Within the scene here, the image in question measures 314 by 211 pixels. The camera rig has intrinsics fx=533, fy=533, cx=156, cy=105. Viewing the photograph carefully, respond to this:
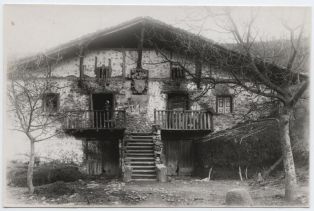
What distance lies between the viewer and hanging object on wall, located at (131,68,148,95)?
2303 centimetres

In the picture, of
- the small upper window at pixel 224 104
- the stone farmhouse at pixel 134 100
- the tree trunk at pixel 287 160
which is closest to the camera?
the tree trunk at pixel 287 160

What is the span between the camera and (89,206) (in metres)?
14.7

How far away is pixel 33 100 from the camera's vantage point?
19.1 meters

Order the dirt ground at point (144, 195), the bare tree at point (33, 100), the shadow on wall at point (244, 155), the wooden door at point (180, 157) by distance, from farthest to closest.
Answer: the wooden door at point (180, 157)
the shadow on wall at point (244, 155)
the bare tree at point (33, 100)
the dirt ground at point (144, 195)

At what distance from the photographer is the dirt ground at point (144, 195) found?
599 inches

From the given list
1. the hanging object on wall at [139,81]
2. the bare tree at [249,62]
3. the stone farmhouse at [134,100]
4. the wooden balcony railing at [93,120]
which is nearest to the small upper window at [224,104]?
the stone farmhouse at [134,100]

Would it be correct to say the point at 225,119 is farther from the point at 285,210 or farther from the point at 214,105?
the point at 285,210

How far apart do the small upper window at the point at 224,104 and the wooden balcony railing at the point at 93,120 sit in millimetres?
4241

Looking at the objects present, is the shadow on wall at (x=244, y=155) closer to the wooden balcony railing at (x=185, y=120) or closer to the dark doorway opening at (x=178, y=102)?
the wooden balcony railing at (x=185, y=120)

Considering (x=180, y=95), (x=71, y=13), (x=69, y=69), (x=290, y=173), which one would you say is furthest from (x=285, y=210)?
(x=69, y=69)

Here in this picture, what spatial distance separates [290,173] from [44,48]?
379 inches

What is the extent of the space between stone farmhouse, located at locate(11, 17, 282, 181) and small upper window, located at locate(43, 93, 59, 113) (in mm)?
42

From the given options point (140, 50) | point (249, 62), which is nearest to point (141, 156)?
point (140, 50)

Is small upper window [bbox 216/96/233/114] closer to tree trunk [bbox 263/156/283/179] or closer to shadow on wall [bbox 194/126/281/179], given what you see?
shadow on wall [bbox 194/126/281/179]
